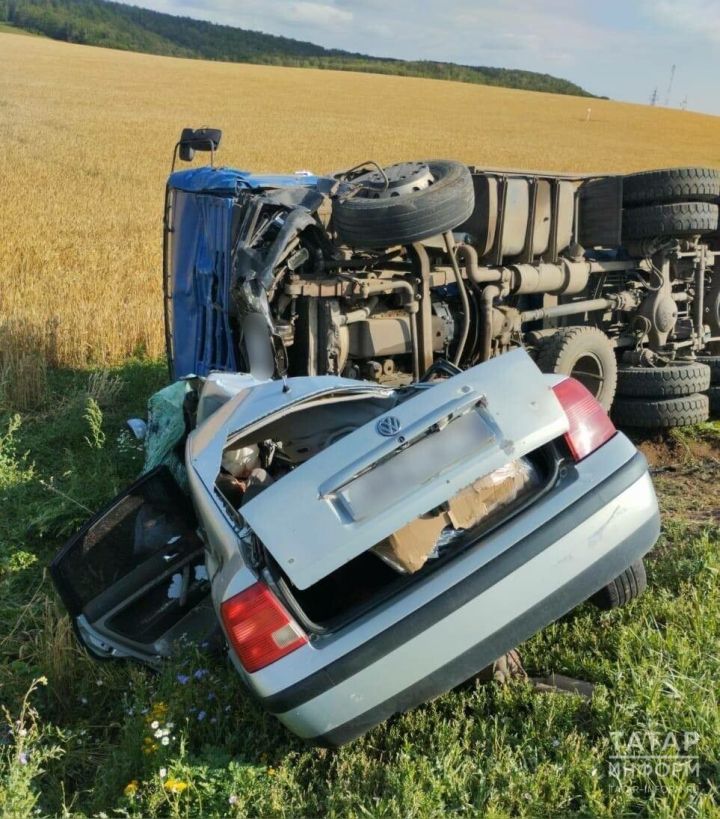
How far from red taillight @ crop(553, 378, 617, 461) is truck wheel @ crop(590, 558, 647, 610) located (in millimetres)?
651

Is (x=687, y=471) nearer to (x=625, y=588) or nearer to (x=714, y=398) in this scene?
(x=714, y=398)

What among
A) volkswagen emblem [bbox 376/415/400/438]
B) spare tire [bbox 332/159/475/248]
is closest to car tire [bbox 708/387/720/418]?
spare tire [bbox 332/159/475/248]

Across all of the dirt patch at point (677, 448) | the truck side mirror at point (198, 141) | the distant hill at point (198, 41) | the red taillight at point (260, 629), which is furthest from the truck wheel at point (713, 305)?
the distant hill at point (198, 41)

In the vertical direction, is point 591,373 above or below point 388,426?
below

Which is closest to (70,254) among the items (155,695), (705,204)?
(705,204)

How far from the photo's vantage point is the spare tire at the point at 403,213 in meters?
4.43

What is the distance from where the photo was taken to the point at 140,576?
3588mm

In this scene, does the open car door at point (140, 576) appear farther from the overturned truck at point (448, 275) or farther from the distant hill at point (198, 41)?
the distant hill at point (198, 41)

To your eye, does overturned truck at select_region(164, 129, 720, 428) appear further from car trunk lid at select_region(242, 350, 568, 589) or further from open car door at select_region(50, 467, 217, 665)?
car trunk lid at select_region(242, 350, 568, 589)

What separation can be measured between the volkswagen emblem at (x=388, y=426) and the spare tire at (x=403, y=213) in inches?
81.0

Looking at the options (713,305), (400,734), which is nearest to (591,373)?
(713,305)

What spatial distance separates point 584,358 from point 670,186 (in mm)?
1456

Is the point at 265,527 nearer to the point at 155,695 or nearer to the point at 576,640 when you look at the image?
the point at 155,695

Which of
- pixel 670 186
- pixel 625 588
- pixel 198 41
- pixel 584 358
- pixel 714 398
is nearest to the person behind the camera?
pixel 625 588
